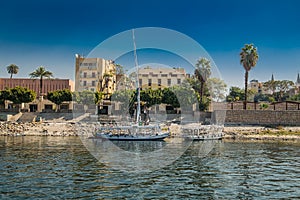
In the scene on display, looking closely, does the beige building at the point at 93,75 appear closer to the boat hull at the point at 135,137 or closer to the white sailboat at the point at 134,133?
the white sailboat at the point at 134,133

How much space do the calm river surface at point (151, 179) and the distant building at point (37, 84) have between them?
2269 inches

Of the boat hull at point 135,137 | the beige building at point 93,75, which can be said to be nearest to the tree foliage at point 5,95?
the beige building at point 93,75

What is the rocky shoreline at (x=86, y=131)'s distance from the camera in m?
51.7

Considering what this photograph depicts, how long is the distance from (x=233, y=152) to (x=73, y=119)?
130 feet

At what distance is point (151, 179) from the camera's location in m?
20.6

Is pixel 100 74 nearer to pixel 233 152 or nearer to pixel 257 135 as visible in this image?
pixel 257 135

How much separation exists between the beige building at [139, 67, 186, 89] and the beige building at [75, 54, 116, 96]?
8.75 m

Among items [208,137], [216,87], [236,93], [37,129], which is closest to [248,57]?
[208,137]

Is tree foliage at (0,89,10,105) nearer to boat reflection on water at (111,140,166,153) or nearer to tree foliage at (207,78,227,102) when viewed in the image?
boat reflection on water at (111,140,166,153)

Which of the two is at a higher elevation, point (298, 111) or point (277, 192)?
point (298, 111)

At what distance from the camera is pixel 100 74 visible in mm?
88438

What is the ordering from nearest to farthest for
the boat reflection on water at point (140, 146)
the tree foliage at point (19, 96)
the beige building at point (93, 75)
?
the boat reflection on water at point (140, 146) → the tree foliage at point (19, 96) → the beige building at point (93, 75)

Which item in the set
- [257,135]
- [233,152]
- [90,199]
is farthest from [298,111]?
[90,199]

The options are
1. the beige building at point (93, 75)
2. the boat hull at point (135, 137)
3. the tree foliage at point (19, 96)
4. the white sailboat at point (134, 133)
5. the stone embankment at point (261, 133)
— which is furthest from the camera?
the beige building at point (93, 75)
